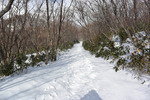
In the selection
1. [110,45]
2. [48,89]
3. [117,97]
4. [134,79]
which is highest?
[110,45]

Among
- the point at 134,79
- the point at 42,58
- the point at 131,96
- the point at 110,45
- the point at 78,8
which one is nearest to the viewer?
the point at 131,96

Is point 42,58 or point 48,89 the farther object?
point 42,58

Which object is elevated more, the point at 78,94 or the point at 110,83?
the point at 110,83

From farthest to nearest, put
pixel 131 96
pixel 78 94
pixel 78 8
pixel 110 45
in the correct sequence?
1. pixel 78 8
2. pixel 110 45
3. pixel 78 94
4. pixel 131 96

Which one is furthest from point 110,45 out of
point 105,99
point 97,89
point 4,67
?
point 4,67

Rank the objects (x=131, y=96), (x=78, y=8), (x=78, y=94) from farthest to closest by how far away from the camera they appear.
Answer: (x=78, y=8), (x=78, y=94), (x=131, y=96)

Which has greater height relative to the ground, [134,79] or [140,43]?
[140,43]

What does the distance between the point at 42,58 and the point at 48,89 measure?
5.01m

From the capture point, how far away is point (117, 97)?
2.01 meters

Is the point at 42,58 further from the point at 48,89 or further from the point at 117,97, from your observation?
the point at 117,97

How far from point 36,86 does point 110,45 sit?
3245 millimetres

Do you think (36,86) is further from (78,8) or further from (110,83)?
(78,8)

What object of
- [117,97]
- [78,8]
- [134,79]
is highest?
[78,8]

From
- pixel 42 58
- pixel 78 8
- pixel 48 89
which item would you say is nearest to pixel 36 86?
pixel 48 89
